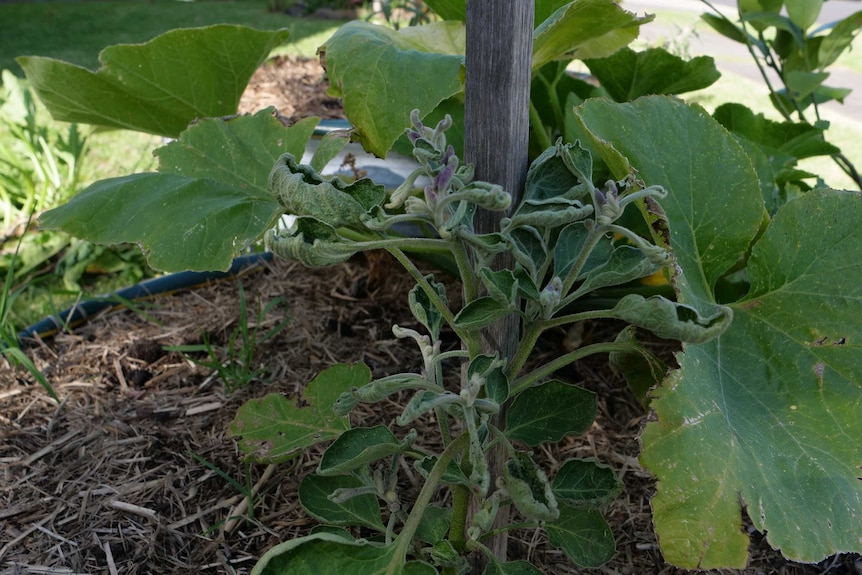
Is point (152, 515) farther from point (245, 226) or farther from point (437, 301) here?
point (437, 301)

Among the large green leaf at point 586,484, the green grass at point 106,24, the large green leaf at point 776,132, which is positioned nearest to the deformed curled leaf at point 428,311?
the large green leaf at point 586,484

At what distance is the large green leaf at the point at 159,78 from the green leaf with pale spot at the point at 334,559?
0.96 metres

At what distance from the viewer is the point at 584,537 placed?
32.0 inches

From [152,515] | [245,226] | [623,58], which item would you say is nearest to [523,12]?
[245,226]

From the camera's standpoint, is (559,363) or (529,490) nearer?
(529,490)

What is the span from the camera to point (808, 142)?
144cm

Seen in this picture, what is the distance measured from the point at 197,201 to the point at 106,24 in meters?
5.51

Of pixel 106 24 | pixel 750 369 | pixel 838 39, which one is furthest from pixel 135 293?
pixel 106 24

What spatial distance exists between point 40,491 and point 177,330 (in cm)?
48

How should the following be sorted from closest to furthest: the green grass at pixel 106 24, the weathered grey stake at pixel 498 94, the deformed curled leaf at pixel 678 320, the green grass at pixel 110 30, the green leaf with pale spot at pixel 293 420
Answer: the deformed curled leaf at pixel 678 320 → the weathered grey stake at pixel 498 94 → the green leaf with pale spot at pixel 293 420 → the green grass at pixel 110 30 → the green grass at pixel 106 24

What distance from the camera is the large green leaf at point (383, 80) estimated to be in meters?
0.98

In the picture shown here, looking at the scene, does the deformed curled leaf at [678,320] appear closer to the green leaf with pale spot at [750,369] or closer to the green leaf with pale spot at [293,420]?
the green leaf with pale spot at [750,369]

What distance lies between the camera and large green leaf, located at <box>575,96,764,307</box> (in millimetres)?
896

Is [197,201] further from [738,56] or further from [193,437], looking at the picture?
[738,56]
